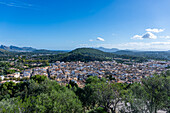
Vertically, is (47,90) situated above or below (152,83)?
below

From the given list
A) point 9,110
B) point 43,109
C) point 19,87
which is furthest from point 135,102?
point 19,87

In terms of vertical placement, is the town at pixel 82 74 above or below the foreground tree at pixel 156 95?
below

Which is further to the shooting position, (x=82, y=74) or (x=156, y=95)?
(x=82, y=74)

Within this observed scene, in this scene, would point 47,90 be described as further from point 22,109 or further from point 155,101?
point 155,101

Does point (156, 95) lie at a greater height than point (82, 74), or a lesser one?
greater

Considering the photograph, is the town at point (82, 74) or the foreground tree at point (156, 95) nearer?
the foreground tree at point (156, 95)

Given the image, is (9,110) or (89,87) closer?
(9,110)

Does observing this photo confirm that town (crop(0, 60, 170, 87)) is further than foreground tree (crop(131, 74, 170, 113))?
Yes

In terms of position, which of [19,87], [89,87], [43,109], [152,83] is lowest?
[19,87]

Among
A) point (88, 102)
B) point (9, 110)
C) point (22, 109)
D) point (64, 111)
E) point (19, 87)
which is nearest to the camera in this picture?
point (9, 110)

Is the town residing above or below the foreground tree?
below

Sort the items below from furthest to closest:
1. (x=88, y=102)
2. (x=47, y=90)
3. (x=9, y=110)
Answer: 1. (x=88, y=102)
2. (x=47, y=90)
3. (x=9, y=110)
